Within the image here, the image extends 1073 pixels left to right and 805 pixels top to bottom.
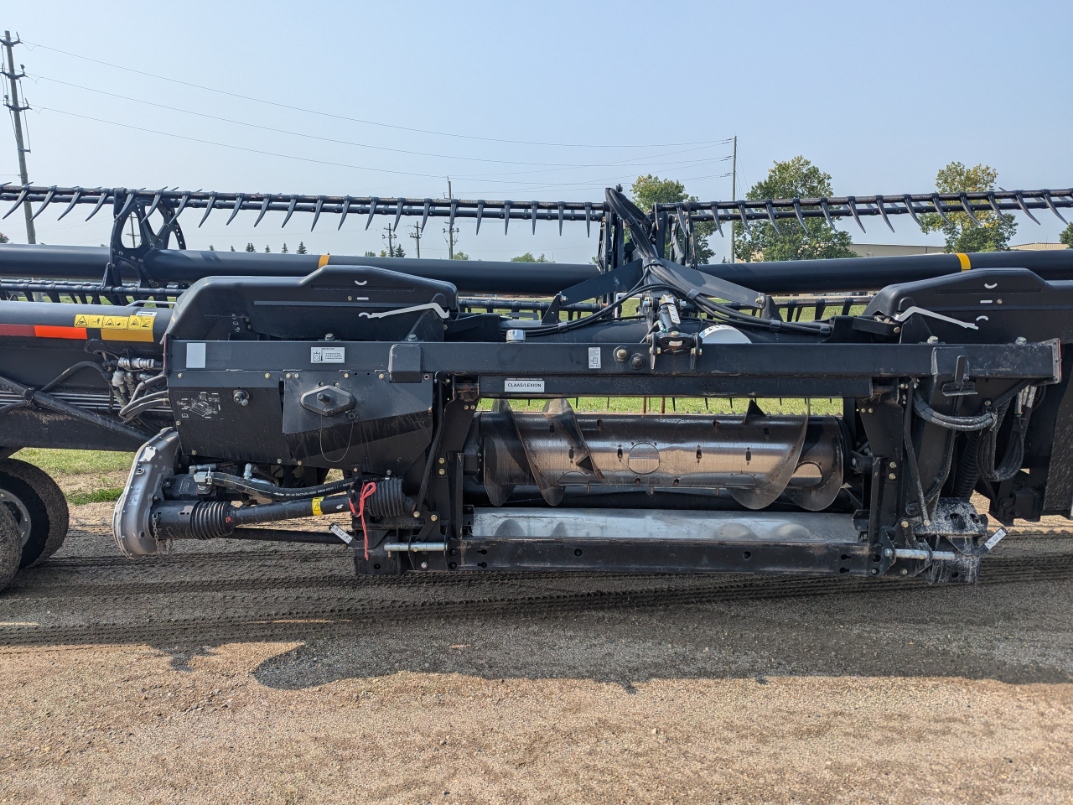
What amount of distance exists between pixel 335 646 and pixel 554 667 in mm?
1087

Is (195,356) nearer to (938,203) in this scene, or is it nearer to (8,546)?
(8,546)

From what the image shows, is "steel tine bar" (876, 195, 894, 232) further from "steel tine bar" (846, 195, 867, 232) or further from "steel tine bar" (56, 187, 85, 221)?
"steel tine bar" (56, 187, 85, 221)

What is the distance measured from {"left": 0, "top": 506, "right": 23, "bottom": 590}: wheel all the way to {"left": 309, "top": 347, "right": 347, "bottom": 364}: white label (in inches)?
89.7

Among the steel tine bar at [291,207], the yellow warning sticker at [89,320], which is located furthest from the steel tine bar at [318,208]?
the yellow warning sticker at [89,320]

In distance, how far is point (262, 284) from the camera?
137 inches

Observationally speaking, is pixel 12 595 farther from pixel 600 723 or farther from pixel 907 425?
pixel 907 425

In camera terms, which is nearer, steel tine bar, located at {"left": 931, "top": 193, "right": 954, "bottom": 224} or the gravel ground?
the gravel ground

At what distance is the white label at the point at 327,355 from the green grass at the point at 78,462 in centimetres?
467

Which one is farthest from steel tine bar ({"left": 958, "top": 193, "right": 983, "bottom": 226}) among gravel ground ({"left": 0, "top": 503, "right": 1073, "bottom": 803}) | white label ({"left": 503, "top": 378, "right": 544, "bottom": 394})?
white label ({"left": 503, "top": 378, "right": 544, "bottom": 394})

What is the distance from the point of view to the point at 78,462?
7.68 meters

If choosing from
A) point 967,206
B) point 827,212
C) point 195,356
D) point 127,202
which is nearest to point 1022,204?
point 967,206

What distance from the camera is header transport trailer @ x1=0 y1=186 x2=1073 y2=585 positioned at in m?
3.30

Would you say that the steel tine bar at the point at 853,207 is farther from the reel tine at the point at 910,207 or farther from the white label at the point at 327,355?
the white label at the point at 327,355

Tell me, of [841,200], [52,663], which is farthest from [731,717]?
[841,200]
